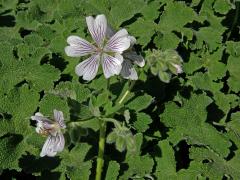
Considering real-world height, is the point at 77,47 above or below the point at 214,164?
above

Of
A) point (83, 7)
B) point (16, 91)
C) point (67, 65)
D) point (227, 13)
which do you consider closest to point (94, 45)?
point (16, 91)

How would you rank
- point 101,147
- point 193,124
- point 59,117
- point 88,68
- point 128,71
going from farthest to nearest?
point 193,124, point 101,147, point 128,71, point 88,68, point 59,117

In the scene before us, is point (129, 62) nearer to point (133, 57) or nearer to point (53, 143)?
point (133, 57)

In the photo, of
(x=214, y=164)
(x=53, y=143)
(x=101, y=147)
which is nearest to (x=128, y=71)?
(x=101, y=147)

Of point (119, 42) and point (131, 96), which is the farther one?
point (131, 96)

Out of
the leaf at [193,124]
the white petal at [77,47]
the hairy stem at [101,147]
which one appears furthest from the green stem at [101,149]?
the leaf at [193,124]

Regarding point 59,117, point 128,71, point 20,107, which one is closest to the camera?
point 59,117

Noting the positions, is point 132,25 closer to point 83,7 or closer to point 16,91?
point 83,7
